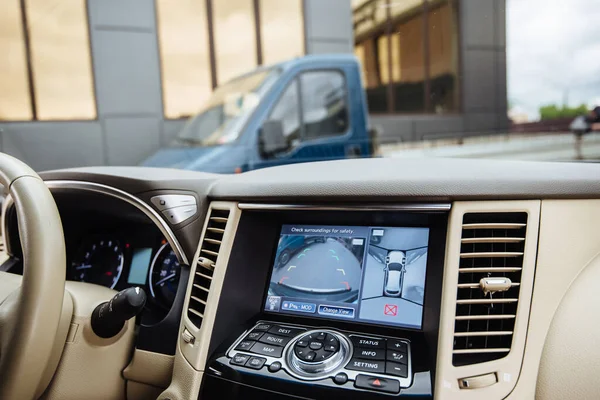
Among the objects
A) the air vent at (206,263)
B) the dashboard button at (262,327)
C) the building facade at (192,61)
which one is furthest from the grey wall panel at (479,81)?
the dashboard button at (262,327)

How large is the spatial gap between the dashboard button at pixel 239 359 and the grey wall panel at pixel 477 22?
171 cm

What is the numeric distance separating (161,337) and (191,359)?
0.63 ft

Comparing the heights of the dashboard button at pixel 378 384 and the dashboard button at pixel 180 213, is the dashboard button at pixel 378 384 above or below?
below

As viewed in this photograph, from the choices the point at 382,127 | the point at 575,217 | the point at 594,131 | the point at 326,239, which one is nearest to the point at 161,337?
the point at 326,239

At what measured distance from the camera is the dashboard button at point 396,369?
1048 mm

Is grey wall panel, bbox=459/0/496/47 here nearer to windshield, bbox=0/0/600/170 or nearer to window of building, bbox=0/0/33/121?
windshield, bbox=0/0/600/170

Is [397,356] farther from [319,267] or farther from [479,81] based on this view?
[479,81]

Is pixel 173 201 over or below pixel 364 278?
over

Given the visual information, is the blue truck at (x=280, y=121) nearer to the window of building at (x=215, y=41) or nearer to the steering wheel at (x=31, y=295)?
the window of building at (x=215, y=41)

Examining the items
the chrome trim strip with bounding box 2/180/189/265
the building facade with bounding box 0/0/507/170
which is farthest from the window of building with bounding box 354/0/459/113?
the chrome trim strip with bounding box 2/180/189/265

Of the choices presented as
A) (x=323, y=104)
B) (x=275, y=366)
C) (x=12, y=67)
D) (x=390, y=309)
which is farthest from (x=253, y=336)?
(x=323, y=104)

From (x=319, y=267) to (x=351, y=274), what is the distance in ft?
0.31

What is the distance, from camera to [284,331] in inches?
49.5

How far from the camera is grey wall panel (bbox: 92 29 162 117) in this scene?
3834 mm
